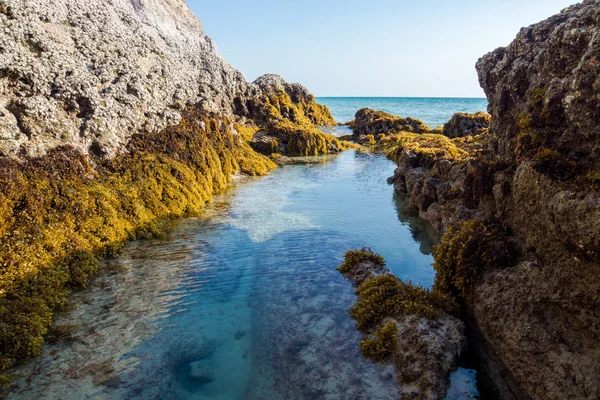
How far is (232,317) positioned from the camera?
9.02 m

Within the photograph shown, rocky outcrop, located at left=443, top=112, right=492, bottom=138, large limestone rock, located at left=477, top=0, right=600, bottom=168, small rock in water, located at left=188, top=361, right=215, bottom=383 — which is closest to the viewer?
large limestone rock, located at left=477, top=0, right=600, bottom=168

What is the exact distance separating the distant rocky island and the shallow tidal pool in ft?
1.97

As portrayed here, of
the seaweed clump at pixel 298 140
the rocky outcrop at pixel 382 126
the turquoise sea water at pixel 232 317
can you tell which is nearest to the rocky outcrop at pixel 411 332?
the turquoise sea water at pixel 232 317

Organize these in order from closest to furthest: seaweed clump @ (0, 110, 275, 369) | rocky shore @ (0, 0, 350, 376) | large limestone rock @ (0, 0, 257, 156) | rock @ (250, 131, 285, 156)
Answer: seaweed clump @ (0, 110, 275, 369), rocky shore @ (0, 0, 350, 376), large limestone rock @ (0, 0, 257, 156), rock @ (250, 131, 285, 156)

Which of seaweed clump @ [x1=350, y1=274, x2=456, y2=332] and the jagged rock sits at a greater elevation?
the jagged rock

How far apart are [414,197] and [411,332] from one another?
430 inches

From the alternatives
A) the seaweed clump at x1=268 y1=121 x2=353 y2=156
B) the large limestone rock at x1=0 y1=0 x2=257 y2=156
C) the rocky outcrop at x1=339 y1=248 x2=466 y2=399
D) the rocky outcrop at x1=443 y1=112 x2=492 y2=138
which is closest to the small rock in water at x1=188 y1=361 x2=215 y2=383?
the rocky outcrop at x1=339 y1=248 x2=466 y2=399

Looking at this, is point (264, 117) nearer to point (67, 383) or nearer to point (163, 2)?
point (163, 2)

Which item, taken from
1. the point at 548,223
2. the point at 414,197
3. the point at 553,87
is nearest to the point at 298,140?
the point at 414,197

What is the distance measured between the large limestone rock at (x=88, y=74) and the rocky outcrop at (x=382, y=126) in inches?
1236

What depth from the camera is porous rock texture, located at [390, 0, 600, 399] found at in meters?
5.30

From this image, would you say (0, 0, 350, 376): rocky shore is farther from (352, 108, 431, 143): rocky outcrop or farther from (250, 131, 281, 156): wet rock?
(352, 108, 431, 143): rocky outcrop

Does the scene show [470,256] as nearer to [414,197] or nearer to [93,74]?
[414,197]

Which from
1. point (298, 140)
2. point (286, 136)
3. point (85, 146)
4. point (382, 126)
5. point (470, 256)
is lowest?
point (470, 256)
